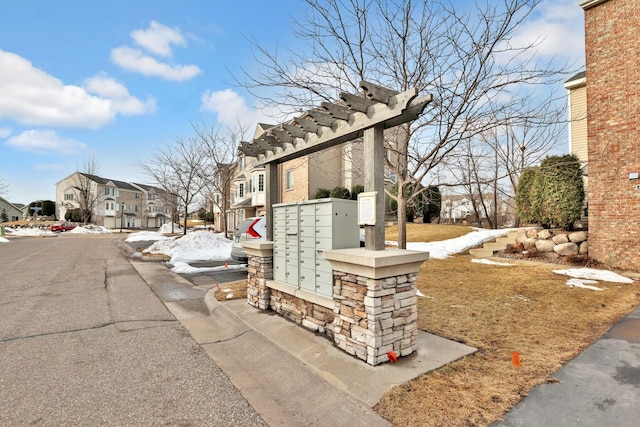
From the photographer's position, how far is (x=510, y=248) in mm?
11086

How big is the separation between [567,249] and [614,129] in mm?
3578

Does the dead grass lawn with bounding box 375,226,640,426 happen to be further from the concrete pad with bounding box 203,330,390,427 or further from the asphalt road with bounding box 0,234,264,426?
the asphalt road with bounding box 0,234,264,426

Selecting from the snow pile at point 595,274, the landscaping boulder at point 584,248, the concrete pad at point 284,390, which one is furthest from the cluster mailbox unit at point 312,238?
the landscaping boulder at point 584,248

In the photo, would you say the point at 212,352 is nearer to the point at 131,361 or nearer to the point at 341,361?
the point at 131,361

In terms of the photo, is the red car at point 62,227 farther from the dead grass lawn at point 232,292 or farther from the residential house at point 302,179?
the dead grass lawn at point 232,292

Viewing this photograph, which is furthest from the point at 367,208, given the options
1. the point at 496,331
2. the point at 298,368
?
the point at 496,331

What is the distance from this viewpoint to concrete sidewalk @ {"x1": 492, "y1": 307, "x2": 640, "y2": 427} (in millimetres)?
2518

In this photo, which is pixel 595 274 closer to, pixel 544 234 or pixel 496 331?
pixel 544 234

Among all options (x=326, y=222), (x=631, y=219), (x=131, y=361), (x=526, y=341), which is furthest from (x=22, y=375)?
(x=631, y=219)

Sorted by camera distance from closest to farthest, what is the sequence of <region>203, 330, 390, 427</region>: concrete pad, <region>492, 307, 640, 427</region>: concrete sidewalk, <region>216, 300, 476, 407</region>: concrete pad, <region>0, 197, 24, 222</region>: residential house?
<region>492, 307, 640, 427</region>: concrete sidewalk < <region>203, 330, 390, 427</region>: concrete pad < <region>216, 300, 476, 407</region>: concrete pad < <region>0, 197, 24, 222</region>: residential house

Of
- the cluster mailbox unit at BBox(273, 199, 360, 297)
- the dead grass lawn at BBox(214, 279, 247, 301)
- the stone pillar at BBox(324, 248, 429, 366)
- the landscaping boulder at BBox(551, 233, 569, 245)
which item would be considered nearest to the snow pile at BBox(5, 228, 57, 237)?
the dead grass lawn at BBox(214, 279, 247, 301)

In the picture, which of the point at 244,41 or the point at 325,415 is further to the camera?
the point at 244,41

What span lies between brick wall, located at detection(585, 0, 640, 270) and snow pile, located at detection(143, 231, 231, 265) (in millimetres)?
12844

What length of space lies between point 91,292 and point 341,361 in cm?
681
